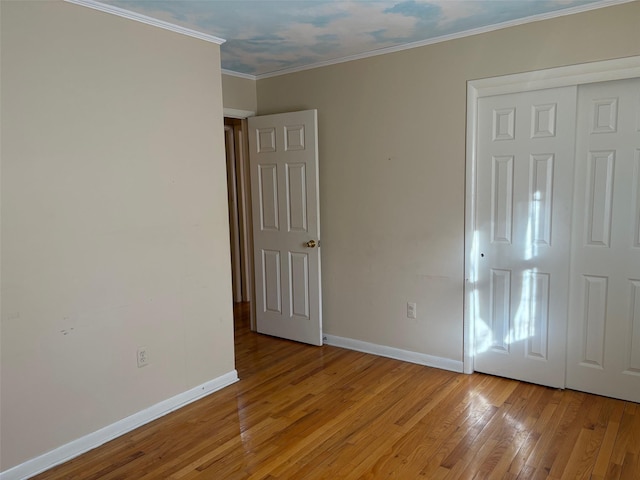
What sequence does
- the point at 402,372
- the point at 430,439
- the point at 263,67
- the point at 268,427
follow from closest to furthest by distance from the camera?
1. the point at 430,439
2. the point at 268,427
3. the point at 402,372
4. the point at 263,67

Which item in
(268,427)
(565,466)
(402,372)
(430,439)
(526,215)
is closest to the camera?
(565,466)

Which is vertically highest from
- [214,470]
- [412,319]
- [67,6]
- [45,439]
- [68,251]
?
[67,6]

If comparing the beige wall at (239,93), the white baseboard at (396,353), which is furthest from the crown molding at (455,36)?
the white baseboard at (396,353)

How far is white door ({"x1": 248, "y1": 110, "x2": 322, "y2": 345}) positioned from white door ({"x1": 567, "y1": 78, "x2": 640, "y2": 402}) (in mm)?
1954

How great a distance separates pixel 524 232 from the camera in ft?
10.5

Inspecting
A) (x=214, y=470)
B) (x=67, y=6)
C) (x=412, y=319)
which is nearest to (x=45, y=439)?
(x=214, y=470)

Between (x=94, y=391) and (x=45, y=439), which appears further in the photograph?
(x=94, y=391)

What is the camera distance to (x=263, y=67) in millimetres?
4031

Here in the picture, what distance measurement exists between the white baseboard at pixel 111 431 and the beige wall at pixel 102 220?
40 mm

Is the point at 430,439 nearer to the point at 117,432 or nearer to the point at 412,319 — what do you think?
the point at 412,319

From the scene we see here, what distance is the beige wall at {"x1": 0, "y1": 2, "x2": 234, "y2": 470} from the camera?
7.63ft

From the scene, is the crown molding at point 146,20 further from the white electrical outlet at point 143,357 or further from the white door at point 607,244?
the white door at point 607,244

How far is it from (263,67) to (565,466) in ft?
11.6

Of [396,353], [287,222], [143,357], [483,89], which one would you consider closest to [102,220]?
[143,357]
